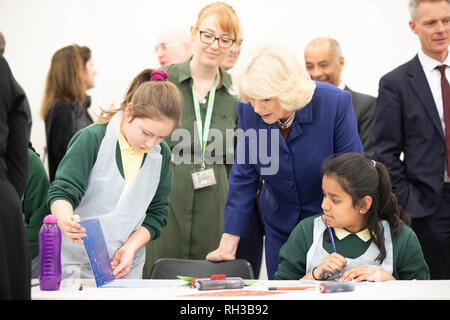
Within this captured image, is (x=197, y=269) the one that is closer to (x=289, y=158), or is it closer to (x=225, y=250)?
(x=225, y=250)

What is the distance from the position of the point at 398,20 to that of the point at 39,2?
8.09 ft

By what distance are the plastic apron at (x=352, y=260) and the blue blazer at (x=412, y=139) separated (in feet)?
2.15

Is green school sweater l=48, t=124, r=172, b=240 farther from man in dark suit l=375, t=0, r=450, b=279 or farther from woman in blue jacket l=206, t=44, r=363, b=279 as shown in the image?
man in dark suit l=375, t=0, r=450, b=279

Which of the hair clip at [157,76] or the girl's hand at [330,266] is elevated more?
the hair clip at [157,76]

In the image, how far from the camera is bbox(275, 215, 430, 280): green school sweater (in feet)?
7.03

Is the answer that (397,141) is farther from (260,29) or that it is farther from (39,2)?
(39,2)

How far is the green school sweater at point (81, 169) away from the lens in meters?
2.14

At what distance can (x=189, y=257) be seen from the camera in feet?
9.67

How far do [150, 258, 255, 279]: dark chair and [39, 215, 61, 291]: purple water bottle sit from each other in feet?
1.51

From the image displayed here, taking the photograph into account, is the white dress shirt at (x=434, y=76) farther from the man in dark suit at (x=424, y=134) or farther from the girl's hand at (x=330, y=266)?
the girl's hand at (x=330, y=266)

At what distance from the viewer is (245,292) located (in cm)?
182

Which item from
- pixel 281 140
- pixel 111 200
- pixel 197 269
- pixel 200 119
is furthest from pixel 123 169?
pixel 200 119

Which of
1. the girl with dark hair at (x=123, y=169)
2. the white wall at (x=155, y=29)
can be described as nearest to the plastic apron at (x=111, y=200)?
the girl with dark hair at (x=123, y=169)
